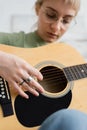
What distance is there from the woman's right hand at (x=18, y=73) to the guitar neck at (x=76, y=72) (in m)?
0.16

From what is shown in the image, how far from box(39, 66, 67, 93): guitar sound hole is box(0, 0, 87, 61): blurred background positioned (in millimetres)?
666

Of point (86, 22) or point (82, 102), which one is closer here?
point (82, 102)

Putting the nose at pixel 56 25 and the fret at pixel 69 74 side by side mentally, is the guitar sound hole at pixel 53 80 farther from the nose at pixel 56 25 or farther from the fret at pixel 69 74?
the nose at pixel 56 25

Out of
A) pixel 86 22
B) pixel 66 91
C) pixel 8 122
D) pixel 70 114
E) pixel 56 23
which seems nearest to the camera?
pixel 70 114

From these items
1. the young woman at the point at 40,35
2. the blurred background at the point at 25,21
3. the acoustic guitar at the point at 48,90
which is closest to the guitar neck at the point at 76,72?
the acoustic guitar at the point at 48,90

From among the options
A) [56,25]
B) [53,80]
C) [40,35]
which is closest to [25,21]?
[40,35]

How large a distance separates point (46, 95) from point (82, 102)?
0.15 metres

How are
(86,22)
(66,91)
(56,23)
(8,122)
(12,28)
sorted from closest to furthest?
1. (8,122)
2. (66,91)
3. (56,23)
4. (12,28)
5. (86,22)

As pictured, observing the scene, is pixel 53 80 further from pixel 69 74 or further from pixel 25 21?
pixel 25 21

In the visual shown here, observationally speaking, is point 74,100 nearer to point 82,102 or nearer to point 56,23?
point 82,102

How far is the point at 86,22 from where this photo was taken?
1.80 meters

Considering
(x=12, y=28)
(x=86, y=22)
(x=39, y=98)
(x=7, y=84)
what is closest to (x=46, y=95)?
(x=39, y=98)

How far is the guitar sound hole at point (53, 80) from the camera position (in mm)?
1028

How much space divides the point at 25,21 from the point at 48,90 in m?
0.77
